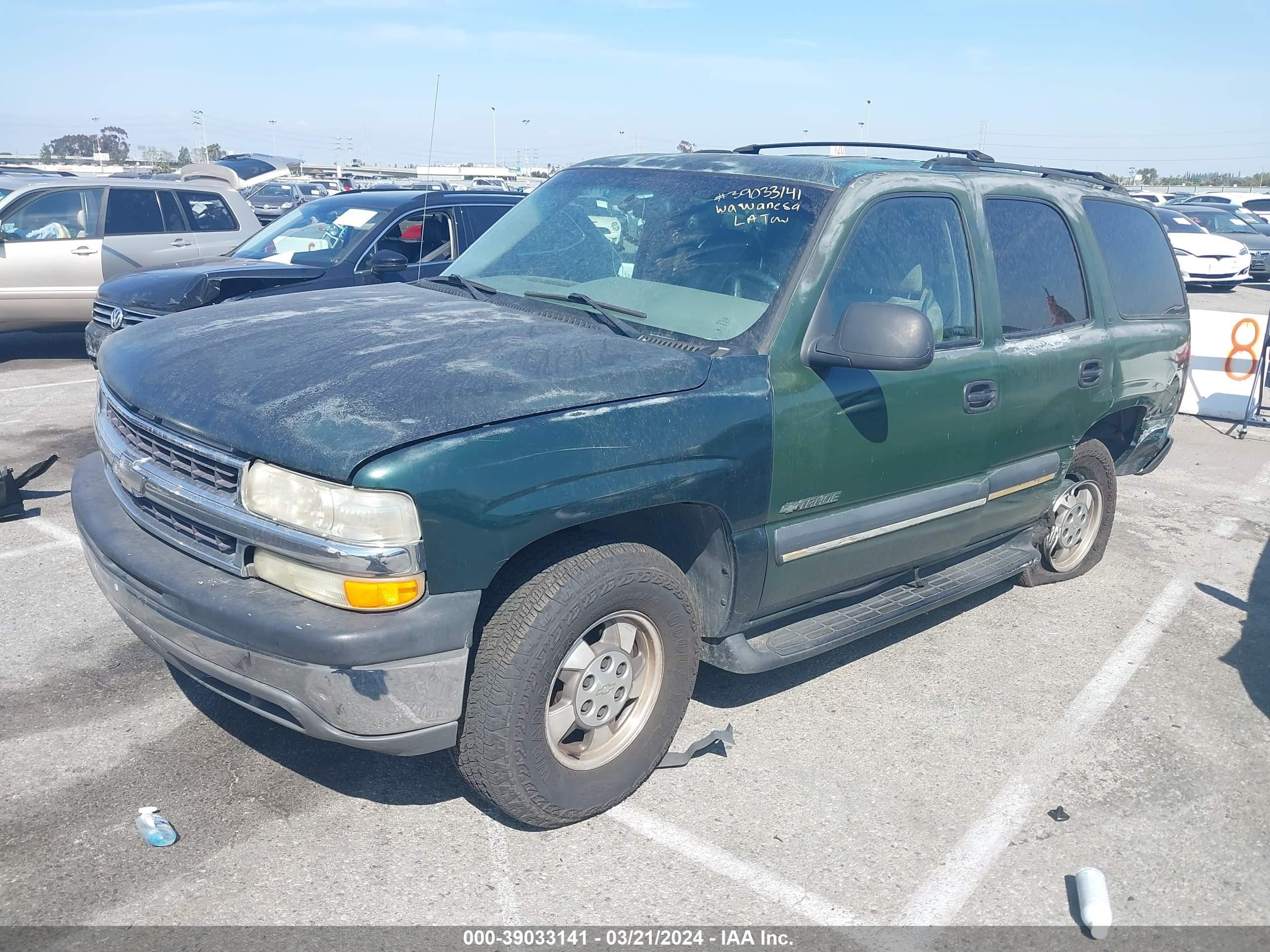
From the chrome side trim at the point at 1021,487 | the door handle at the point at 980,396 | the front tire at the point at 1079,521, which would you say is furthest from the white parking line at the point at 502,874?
the front tire at the point at 1079,521

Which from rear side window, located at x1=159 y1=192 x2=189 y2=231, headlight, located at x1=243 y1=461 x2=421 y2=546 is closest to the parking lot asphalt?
headlight, located at x1=243 y1=461 x2=421 y2=546

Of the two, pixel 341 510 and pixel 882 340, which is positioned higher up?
pixel 882 340

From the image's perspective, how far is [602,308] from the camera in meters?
3.83

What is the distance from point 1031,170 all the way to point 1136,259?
892 mm

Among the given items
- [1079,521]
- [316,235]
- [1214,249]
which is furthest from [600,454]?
[1214,249]

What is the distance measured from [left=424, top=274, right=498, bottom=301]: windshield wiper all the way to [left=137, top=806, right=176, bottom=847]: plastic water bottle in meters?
2.10

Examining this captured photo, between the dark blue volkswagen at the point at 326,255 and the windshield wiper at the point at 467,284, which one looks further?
the dark blue volkswagen at the point at 326,255

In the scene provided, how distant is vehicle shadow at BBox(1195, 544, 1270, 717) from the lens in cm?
462

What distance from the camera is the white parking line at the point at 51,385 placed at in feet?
30.3

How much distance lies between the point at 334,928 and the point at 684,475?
155cm

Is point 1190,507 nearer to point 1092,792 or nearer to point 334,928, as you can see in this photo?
point 1092,792

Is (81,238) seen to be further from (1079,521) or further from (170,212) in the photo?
(1079,521)

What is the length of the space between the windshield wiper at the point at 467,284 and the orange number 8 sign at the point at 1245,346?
8278 mm

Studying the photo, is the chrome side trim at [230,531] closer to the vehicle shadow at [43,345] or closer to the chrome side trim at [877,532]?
the chrome side trim at [877,532]
